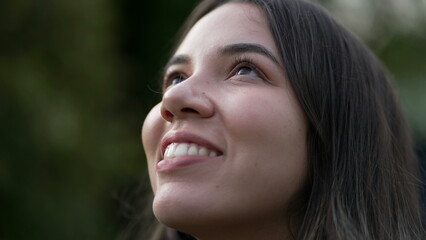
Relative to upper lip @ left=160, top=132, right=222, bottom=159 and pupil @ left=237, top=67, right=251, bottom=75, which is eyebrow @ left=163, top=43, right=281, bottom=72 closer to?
pupil @ left=237, top=67, right=251, bottom=75

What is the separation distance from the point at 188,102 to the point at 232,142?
18 centimetres

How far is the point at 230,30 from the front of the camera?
2246mm

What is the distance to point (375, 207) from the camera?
217 centimetres

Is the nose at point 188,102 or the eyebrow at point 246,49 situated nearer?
the nose at point 188,102

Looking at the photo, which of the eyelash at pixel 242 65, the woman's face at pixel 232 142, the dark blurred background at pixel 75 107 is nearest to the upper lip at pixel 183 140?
the woman's face at pixel 232 142

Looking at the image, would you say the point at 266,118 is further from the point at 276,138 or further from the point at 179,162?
the point at 179,162

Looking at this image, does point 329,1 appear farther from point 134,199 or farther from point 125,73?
point 134,199

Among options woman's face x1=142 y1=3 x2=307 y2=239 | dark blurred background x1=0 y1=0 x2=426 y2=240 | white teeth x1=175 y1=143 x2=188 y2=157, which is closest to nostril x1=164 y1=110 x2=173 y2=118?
woman's face x1=142 y1=3 x2=307 y2=239

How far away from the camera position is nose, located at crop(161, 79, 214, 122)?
6.73 feet

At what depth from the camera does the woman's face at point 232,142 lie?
202 cm

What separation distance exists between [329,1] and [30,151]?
8.56ft

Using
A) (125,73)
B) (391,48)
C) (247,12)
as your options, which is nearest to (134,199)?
(247,12)

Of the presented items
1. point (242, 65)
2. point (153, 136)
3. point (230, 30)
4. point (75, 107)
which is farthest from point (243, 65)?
point (75, 107)

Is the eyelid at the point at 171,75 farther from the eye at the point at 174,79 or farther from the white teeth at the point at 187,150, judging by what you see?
the white teeth at the point at 187,150
